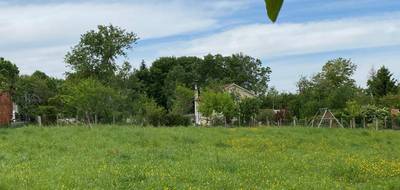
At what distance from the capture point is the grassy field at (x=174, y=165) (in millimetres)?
9594

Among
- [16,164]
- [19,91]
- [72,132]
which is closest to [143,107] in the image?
[19,91]

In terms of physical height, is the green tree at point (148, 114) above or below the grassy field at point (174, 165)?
above

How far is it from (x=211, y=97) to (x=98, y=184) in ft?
111

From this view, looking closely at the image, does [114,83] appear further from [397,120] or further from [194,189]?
[194,189]

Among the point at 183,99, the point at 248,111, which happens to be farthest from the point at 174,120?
the point at 183,99

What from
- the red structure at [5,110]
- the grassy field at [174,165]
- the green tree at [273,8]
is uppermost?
the red structure at [5,110]

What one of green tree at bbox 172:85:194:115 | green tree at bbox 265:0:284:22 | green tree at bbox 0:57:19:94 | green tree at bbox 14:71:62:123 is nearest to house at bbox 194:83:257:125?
green tree at bbox 172:85:194:115

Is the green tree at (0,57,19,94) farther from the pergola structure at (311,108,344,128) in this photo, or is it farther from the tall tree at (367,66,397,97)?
the tall tree at (367,66,397,97)

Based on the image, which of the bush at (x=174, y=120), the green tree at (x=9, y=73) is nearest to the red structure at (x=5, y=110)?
the bush at (x=174, y=120)

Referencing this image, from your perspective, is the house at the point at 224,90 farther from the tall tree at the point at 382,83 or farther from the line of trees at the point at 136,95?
the tall tree at the point at 382,83

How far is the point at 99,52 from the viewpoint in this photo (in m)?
49.8

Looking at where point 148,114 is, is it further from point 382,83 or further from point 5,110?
point 382,83

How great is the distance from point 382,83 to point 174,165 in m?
44.2

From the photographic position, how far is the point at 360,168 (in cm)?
1223
